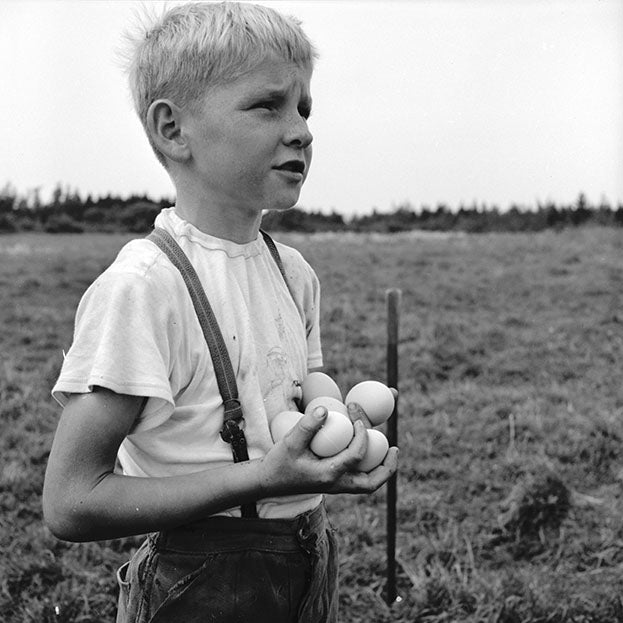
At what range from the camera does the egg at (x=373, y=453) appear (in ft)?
4.93

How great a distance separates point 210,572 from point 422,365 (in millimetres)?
6023

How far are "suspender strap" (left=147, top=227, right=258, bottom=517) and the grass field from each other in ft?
7.52

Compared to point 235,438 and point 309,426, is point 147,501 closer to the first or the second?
point 235,438

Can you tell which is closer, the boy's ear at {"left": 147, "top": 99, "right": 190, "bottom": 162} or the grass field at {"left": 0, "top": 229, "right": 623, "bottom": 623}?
the boy's ear at {"left": 147, "top": 99, "right": 190, "bottom": 162}

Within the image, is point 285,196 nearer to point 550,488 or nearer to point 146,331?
point 146,331

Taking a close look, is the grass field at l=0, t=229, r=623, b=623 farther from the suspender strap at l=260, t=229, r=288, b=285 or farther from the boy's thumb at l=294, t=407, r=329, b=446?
the boy's thumb at l=294, t=407, r=329, b=446

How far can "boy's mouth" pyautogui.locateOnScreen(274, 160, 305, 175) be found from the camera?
1589 millimetres

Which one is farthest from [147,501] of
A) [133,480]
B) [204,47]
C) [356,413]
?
[204,47]

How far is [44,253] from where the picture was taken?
51.6ft

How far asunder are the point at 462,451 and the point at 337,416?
163 inches

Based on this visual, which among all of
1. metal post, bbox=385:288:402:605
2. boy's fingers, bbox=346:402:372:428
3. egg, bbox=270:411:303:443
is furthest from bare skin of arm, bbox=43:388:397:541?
metal post, bbox=385:288:402:605

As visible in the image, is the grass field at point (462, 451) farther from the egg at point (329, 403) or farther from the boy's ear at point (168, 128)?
the boy's ear at point (168, 128)

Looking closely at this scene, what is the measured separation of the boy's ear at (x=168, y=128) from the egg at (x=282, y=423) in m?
0.58

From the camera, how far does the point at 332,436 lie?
1.44 m
